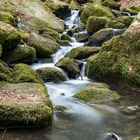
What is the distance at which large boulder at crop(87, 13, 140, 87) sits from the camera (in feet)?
48.7

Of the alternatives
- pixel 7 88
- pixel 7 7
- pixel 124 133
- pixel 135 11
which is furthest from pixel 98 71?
pixel 135 11

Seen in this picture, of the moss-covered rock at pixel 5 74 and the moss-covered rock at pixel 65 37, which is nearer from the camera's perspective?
the moss-covered rock at pixel 5 74

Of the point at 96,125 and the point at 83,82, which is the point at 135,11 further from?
the point at 96,125

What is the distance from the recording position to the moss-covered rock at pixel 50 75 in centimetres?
1515

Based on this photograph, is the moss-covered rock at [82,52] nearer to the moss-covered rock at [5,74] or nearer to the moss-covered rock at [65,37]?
the moss-covered rock at [65,37]

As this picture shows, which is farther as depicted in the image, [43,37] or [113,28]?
[113,28]

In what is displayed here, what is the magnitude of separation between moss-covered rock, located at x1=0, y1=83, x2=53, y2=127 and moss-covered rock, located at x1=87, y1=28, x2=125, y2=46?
9.28 meters

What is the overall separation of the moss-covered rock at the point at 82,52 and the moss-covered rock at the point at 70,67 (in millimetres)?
1322

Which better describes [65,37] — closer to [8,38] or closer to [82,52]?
[82,52]

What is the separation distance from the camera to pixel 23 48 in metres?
16.7

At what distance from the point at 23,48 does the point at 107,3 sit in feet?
44.4

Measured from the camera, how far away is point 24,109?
32.2 ft

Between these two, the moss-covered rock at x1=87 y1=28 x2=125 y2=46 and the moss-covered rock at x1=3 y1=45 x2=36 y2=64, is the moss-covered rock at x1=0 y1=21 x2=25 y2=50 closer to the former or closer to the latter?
the moss-covered rock at x1=3 y1=45 x2=36 y2=64

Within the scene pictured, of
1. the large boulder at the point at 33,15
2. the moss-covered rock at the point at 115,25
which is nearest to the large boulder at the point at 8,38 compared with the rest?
the large boulder at the point at 33,15
